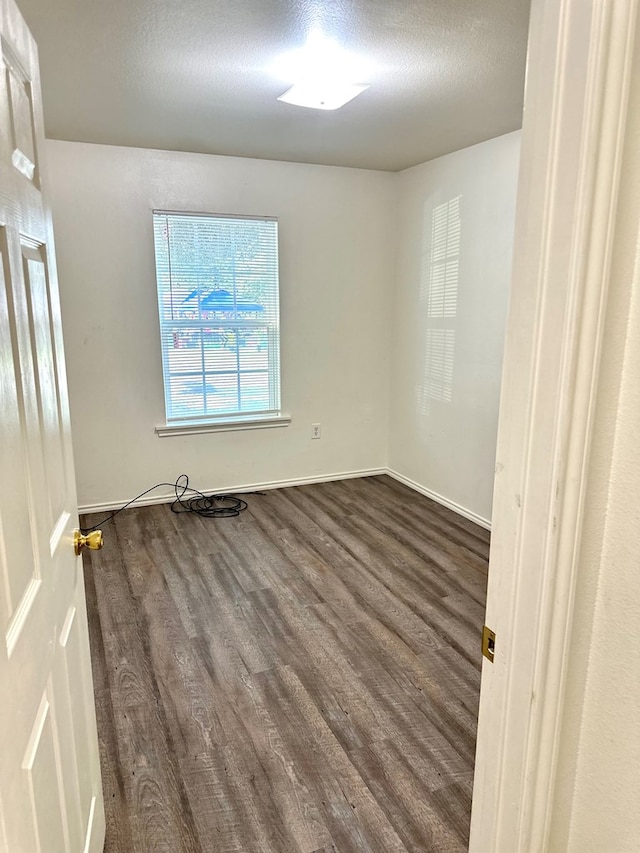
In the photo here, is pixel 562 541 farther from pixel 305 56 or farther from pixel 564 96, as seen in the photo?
pixel 305 56

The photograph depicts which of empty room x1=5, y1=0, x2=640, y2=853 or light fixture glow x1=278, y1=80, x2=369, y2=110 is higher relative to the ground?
light fixture glow x1=278, y1=80, x2=369, y2=110

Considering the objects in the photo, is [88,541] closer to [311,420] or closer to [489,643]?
[489,643]

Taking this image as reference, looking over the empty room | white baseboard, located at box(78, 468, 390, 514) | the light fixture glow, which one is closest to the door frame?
the empty room

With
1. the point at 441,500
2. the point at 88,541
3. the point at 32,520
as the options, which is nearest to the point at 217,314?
the point at 441,500

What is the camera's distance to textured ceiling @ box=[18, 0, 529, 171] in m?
1.85

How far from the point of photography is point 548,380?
28.2 inches

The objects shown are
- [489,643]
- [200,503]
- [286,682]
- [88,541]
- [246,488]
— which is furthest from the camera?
[246,488]

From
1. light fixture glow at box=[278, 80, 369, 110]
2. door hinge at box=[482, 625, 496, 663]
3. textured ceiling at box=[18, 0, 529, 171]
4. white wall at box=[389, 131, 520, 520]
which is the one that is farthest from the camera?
white wall at box=[389, 131, 520, 520]

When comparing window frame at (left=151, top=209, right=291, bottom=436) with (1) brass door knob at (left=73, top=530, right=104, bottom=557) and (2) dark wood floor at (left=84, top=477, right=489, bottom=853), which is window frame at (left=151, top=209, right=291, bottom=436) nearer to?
(2) dark wood floor at (left=84, top=477, right=489, bottom=853)

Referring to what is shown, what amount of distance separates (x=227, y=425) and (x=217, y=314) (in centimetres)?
82

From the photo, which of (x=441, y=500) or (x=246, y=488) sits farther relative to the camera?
(x=246, y=488)

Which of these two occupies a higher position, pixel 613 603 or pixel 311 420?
pixel 613 603

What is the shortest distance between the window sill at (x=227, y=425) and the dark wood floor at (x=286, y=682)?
661mm

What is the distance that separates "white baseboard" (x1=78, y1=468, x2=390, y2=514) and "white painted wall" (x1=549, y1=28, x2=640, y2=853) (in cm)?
355
